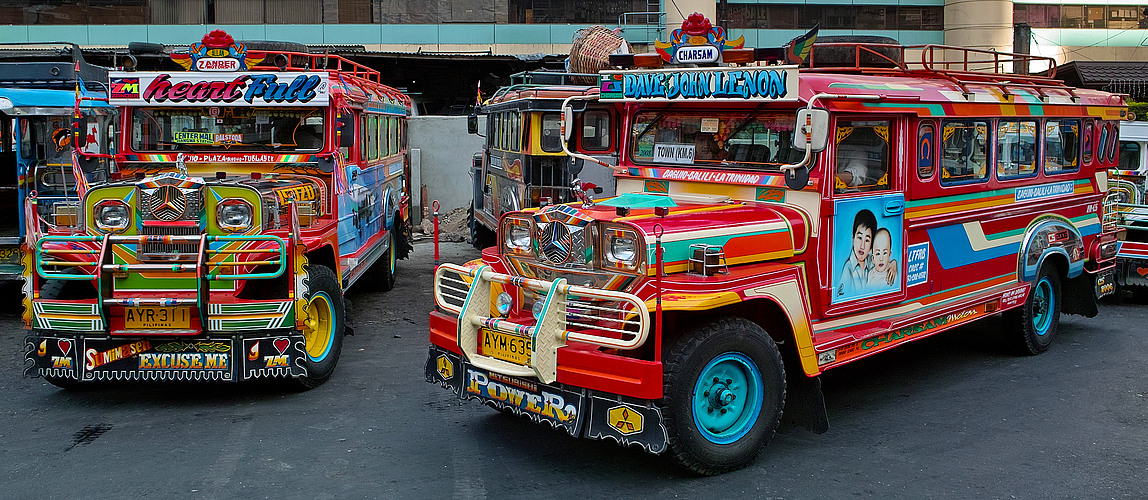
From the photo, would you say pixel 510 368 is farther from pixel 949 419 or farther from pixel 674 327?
pixel 949 419

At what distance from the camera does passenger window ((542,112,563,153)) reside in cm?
1266

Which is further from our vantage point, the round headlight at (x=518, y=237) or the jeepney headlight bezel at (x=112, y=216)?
the jeepney headlight bezel at (x=112, y=216)

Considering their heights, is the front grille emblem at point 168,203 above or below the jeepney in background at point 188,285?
above

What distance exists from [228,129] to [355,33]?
1954 cm

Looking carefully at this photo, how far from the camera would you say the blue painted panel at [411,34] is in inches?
1117

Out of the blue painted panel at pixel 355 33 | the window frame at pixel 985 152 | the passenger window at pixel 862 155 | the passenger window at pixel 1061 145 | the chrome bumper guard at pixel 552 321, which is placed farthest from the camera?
the blue painted panel at pixel 355 33

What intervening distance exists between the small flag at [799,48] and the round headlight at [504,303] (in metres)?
2.66

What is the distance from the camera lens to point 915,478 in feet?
19.2

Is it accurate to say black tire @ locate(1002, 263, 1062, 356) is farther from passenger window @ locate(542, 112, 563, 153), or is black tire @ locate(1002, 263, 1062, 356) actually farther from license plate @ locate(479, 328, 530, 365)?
passenger window @ locate(542, 112, 563, 153)

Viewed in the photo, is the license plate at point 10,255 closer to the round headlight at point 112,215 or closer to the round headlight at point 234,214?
the round headlight at point 112,215

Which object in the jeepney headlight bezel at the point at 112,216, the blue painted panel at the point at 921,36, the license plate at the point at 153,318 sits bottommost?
the license plate at the point at 153,318

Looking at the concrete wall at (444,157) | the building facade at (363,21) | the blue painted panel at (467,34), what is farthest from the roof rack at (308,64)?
the blue painted panel at (467,34)

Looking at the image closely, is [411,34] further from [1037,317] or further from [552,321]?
[552,321]

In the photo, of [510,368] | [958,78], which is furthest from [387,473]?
[958,78]
